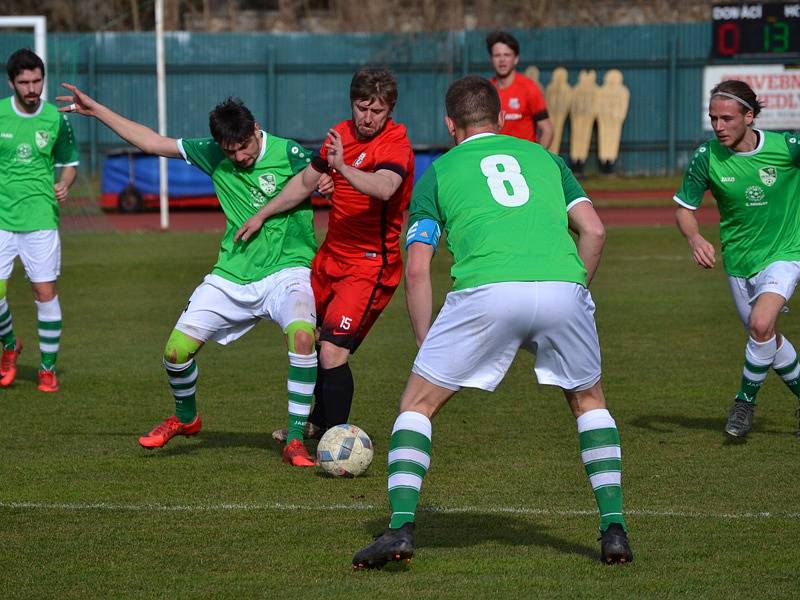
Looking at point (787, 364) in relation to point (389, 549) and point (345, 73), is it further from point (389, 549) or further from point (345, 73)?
point (345, 73)

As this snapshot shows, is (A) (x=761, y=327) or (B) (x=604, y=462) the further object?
(A) (x=761, y=327)

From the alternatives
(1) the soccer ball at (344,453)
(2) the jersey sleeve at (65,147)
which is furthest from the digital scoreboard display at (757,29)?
(1) the soccer ball at (344,453)

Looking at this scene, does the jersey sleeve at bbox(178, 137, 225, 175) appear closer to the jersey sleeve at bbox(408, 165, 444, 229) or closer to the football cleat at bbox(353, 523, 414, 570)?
the jersey sleeve at bbox(408, 165, 444, 229)

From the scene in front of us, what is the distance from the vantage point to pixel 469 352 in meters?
5.12

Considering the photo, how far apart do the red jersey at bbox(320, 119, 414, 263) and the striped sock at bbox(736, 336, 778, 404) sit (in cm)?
220

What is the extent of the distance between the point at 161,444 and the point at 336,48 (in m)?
24.7

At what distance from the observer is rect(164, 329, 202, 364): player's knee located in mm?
7484

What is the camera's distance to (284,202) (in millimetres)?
7473

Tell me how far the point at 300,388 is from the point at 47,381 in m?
3.22

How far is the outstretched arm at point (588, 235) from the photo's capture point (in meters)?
5.40

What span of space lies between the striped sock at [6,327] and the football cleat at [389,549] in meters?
5.63

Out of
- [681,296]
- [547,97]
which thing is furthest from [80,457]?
[547,97]

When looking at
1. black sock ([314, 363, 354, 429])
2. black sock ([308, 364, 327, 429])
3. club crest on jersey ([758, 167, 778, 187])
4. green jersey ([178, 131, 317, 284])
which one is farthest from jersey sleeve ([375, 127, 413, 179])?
club crest on jersey ([758, 167, 778, 187])

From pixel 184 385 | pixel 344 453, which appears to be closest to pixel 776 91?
pixel 184 385
